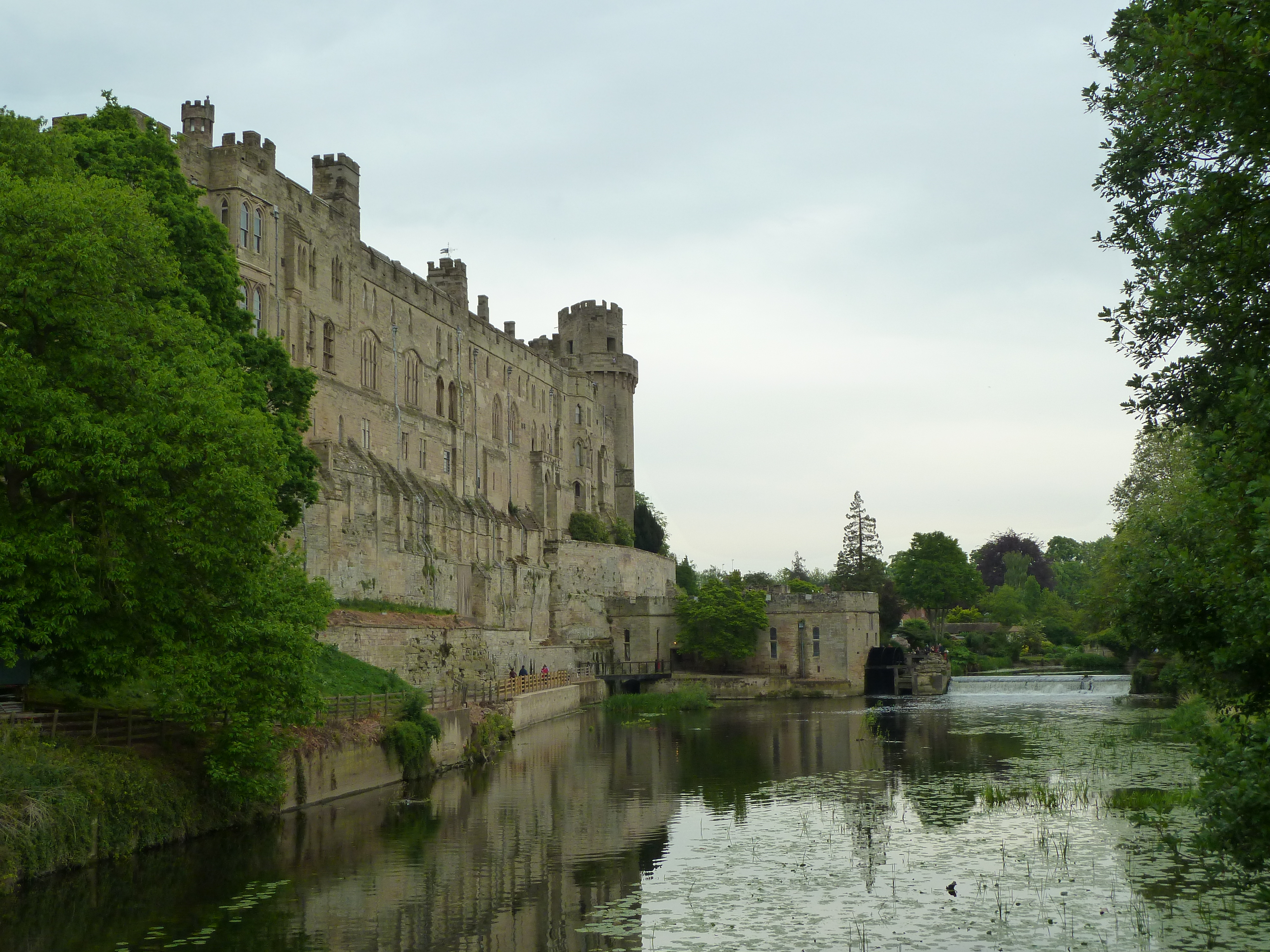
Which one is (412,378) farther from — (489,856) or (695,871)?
(695,871)

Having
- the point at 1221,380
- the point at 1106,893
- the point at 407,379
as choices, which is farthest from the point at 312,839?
the point at 407,379

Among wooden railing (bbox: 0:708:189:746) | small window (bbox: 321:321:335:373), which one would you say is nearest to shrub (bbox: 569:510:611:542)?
small window (bbox: 321:321:335:373)

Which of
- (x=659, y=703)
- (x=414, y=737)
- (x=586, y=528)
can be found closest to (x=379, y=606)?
(x=414, y=737)

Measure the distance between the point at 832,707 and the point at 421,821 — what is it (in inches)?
1379

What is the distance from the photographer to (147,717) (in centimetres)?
2127

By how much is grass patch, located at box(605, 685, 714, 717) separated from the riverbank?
2672cm

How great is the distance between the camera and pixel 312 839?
21312 mm

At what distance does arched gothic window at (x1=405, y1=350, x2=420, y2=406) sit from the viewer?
5625 centimetres

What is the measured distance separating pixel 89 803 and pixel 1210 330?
A: 16135mm

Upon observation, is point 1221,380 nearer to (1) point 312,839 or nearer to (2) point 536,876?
(2) point 536,876

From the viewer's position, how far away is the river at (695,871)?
14.9 meters

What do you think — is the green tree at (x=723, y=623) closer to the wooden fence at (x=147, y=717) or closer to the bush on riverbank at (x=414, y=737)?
the wooden fence at (x=147, y=717)

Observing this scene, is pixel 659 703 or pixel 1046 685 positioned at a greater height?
pixel 1046 685

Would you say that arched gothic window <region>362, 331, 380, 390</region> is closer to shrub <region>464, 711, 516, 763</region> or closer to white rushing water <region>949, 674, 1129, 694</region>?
shrub <region>464, 711, 516, 763</region>
